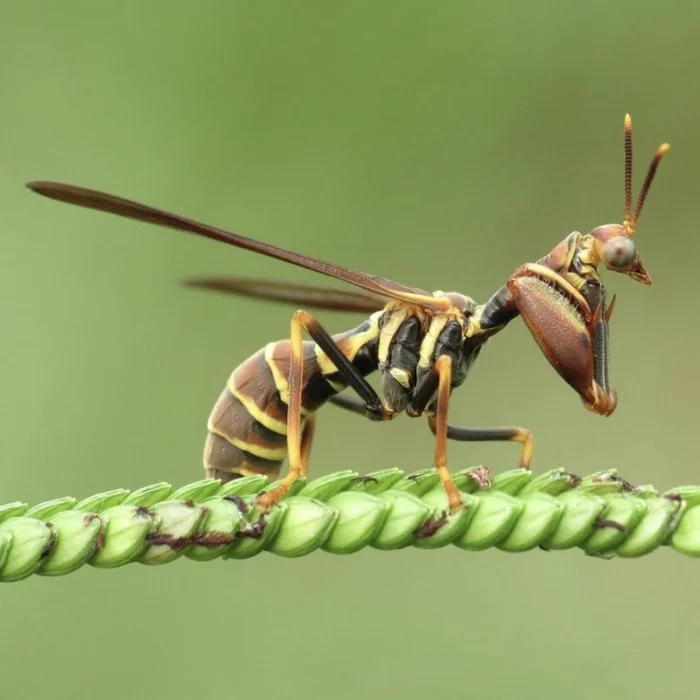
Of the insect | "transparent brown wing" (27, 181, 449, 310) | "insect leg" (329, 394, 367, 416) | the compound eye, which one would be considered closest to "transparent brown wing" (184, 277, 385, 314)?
the insect

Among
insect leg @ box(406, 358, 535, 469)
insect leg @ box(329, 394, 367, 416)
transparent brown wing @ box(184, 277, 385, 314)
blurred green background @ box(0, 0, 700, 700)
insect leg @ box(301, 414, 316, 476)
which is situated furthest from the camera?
blurred green background @ box(0, 0, 700, 700)

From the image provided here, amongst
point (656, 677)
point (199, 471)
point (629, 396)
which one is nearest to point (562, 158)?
point (629, 396)

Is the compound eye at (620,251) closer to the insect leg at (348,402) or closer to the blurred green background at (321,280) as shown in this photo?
the insect leg at (348,402)

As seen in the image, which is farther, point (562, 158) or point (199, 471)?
point (562, 158)

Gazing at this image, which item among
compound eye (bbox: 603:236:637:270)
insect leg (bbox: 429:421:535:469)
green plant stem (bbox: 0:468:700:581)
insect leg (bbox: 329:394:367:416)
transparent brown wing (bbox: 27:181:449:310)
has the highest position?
compound eye (bbox: 603:236:637:270)

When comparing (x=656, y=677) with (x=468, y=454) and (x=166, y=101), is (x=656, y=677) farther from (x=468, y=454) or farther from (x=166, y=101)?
(x=166, y=101)

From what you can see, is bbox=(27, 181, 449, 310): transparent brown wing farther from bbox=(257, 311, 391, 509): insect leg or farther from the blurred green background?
the blurred green background

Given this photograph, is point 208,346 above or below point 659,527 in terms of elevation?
above
